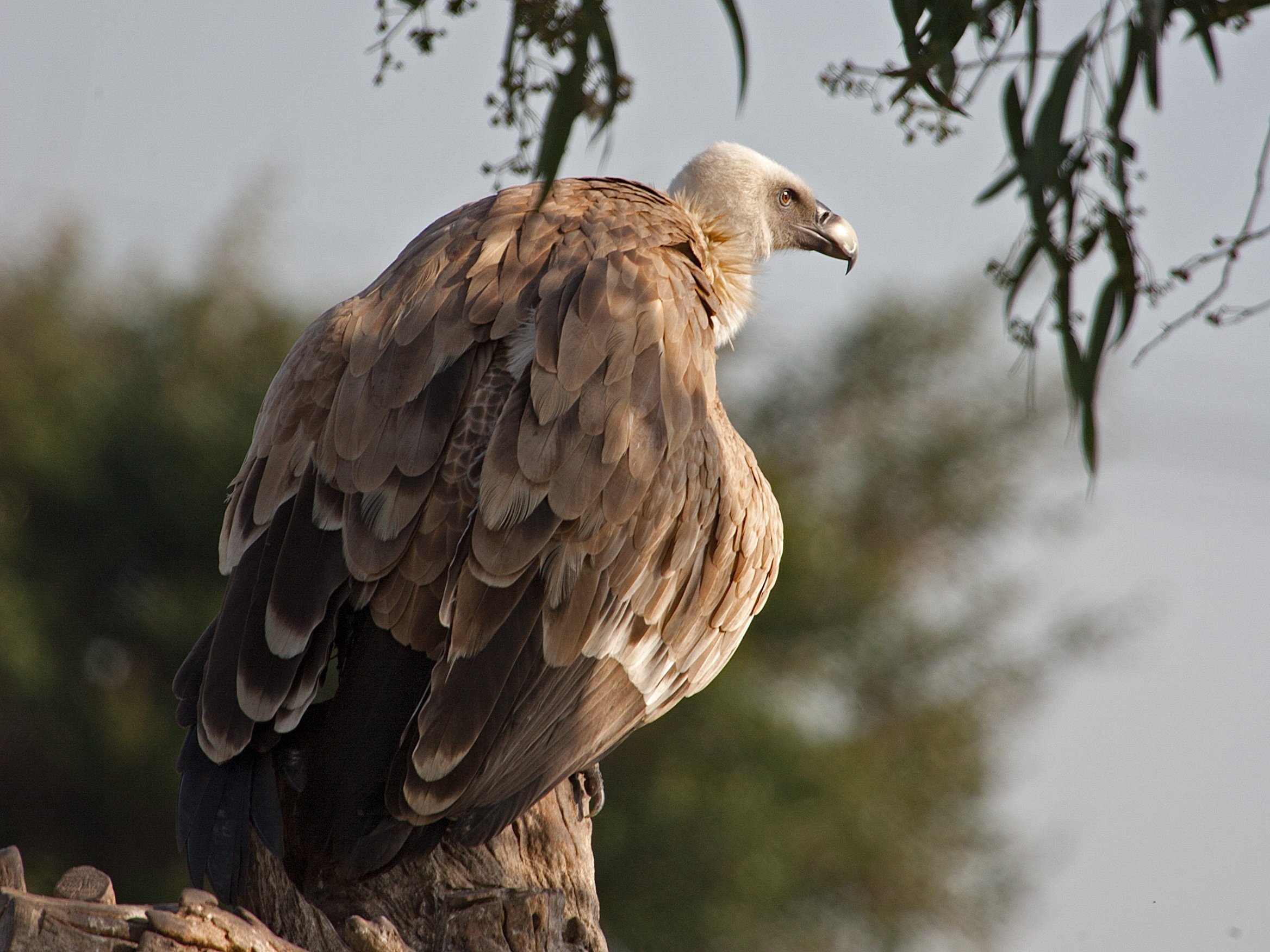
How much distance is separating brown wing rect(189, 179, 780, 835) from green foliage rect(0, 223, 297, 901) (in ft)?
47.4

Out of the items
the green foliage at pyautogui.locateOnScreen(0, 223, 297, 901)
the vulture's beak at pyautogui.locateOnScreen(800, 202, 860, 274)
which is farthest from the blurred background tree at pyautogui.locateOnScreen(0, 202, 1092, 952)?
the vulture's beak at pyautogui.locateOnScreen(800, 202, 860, 274)

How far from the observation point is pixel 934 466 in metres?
25.8

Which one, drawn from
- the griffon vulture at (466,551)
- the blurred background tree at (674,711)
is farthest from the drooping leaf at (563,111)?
the blurred background tree at (674,711)

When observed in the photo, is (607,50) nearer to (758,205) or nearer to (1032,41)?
(1032,41)

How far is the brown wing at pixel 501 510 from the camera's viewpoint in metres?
3.79

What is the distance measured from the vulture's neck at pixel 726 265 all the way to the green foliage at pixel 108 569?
13.3 metres

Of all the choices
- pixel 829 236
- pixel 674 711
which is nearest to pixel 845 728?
pixel 674 711

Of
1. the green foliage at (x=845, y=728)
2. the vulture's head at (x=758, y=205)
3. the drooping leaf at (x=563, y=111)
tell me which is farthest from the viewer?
the green foliage at (x=845, y=728)

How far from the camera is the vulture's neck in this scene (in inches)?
219

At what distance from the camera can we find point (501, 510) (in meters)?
3.91

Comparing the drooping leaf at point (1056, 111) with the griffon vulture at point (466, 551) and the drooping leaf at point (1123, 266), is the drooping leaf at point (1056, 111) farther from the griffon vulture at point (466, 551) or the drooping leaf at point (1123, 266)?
the griffon vulture at point (466, 551)

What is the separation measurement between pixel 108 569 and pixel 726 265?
16756 mm

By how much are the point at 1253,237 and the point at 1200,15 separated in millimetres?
567

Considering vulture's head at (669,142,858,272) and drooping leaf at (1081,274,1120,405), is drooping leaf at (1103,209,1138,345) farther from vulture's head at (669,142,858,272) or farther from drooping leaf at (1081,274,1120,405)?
vulture's head at (669,142,858,272)
